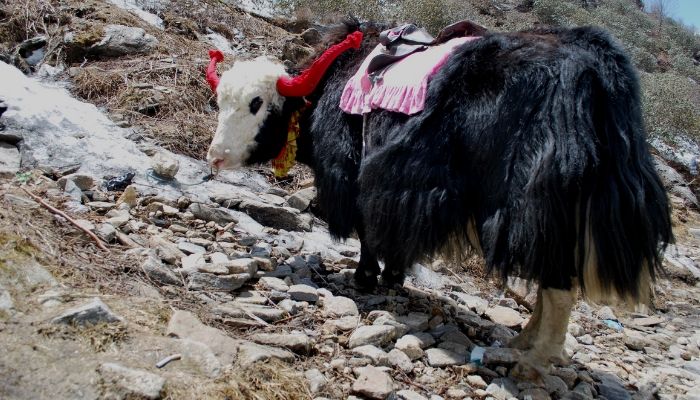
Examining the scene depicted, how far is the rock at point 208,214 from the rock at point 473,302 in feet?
4.60

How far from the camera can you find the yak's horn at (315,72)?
9.98ft

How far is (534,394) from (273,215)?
77.7 inches

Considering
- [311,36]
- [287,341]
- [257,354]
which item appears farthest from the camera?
[311,36]

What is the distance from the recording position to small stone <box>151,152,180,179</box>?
3691 millimetres

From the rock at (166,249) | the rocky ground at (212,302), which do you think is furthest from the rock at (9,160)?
the rock at (166,249)

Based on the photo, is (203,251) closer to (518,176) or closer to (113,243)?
(113,243)

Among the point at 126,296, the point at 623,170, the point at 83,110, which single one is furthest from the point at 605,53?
the point at 83,110

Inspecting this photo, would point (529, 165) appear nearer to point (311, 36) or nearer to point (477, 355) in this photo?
point (477, 355)

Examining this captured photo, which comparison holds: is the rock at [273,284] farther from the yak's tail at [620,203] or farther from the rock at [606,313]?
the rock at [606,313]

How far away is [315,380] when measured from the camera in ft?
6.41

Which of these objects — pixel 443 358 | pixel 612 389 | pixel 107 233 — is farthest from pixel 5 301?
pixel 612 389

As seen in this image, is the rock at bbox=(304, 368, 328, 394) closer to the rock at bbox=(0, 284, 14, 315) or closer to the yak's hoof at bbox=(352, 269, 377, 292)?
the rock at bbox=(0, 284, 14, 315)

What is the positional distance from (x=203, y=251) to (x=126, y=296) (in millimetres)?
866

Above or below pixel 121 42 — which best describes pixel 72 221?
below
